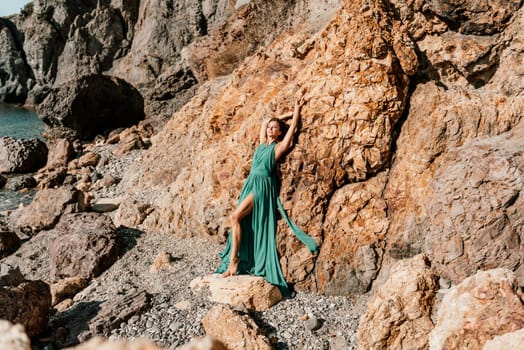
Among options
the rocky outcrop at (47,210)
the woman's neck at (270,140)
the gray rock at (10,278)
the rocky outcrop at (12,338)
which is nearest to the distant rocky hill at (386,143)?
the woman's neck at (270,140)

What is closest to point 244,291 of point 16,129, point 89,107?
point 89,107

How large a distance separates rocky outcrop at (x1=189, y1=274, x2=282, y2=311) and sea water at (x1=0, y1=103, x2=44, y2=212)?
39.9ft

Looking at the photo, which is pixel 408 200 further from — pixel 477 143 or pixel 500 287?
pixel 500 287

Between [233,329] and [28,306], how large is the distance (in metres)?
3.21

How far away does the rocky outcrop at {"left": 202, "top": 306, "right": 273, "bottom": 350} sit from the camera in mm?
6488

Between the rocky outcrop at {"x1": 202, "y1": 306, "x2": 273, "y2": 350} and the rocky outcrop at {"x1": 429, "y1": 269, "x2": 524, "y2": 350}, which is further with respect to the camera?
the rocky outcrop at {"x1": 202, "y1": 306, "x2": 273, "y2": 350}

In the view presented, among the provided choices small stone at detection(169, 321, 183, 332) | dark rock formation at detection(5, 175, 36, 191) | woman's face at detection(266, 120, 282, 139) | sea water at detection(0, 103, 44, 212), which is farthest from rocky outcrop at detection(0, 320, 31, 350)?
dark rock formation at detection(5, 175, 36, 191)

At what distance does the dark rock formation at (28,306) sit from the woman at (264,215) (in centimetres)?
297

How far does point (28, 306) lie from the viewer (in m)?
7.14

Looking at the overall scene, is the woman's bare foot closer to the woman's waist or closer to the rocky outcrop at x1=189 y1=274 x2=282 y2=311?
the rocky outcrop at x1=189 y1=274 x2=282 y2=311

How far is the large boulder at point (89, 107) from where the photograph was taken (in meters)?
28.3

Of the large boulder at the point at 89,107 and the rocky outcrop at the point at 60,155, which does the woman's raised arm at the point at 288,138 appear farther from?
the large boulder at the point at 89,107

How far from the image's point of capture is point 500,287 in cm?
520

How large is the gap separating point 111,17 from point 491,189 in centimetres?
6819
